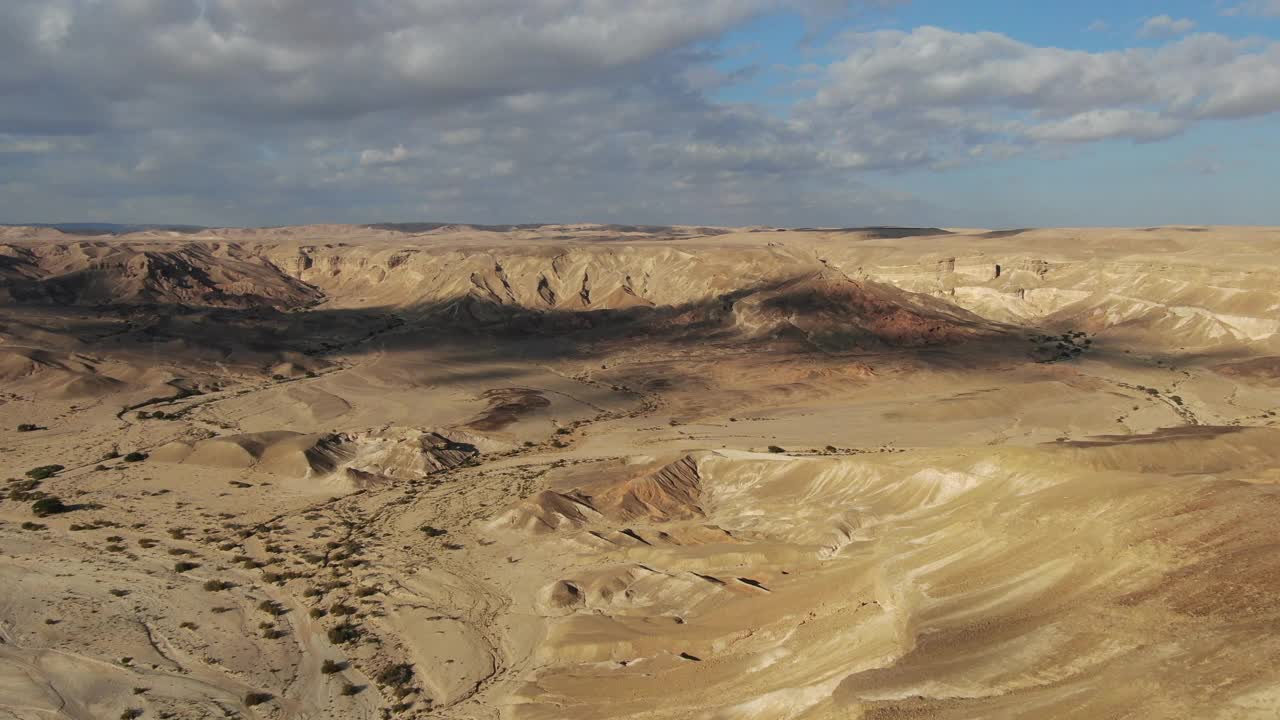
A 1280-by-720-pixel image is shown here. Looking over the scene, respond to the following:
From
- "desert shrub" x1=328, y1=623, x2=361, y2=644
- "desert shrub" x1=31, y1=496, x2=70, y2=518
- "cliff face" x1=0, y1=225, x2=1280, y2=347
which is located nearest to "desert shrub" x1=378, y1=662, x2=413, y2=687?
"desert shrub" x1=328, y1=623, x2=361, y2=644

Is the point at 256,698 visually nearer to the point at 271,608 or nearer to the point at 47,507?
the point at 271,608

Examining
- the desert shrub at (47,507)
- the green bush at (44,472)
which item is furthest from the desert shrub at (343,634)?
the green bush at (44,472)

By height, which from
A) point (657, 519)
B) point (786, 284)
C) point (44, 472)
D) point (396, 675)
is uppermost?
point (786, 284)

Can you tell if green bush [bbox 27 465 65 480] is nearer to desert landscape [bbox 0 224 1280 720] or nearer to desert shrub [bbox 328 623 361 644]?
desert landscape [bbox 0 224 1280 720]

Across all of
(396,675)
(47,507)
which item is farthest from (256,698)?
(47,507)

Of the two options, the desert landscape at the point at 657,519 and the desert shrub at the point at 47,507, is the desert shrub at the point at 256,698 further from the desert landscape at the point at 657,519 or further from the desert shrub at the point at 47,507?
the desert shrub at the point at 47,507

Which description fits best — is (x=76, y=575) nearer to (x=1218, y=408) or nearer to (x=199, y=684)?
(x=199, y=684)
